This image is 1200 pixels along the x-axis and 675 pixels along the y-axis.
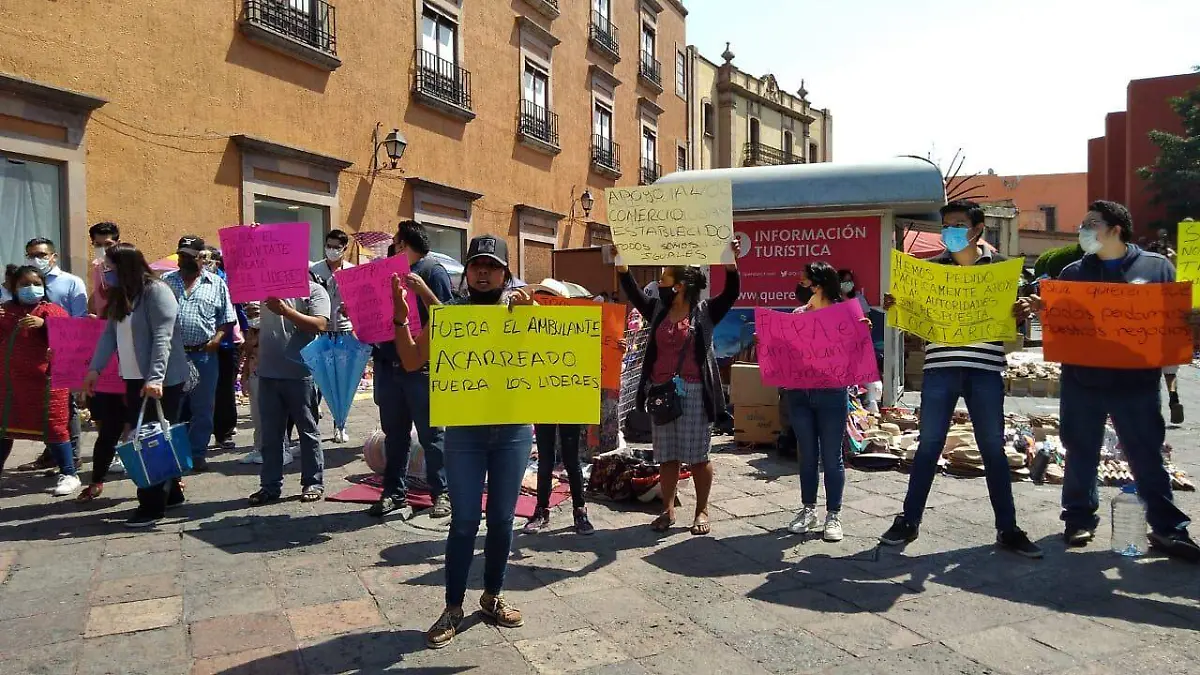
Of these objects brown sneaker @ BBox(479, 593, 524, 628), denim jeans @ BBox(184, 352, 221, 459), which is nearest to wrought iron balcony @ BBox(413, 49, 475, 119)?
denim jeans @ BBox(184, 352, 221, 459)

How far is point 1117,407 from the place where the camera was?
4.66 m

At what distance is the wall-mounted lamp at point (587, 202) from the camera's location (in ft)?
73.0

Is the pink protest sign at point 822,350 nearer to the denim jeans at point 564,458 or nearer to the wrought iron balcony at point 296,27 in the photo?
the denim jeans at point 564,458

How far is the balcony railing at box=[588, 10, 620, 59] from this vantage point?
22922 millimetres

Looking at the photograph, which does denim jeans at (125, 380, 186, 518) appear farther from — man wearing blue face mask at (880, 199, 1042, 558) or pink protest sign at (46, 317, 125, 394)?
man wearing blue face mask at (880, 199, 1042, 558)

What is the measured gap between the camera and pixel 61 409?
6.36 m

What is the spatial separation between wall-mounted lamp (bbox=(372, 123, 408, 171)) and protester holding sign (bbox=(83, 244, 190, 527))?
961cm

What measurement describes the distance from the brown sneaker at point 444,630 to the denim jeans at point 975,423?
9.17 ft

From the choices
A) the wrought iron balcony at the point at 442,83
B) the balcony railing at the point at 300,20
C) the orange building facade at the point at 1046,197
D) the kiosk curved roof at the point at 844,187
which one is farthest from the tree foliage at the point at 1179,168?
the balcony railing at the point at 300,20

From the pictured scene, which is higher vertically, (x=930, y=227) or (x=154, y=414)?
(x=930, y=227)

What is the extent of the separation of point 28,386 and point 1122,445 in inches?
294

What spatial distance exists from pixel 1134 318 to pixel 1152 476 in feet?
2.95

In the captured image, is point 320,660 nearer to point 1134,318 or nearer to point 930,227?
point 1134,318

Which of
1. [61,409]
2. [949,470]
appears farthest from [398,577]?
[949,470]
